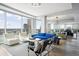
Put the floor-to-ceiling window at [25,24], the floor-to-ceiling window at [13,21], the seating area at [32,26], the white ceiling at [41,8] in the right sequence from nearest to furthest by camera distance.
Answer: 1. the floor-to-ceiling window at [13,21]
2. the seating area at [32,26]
3. the floor-to-ceiling window at [25,24]
4. the white ceiling at [41,8]

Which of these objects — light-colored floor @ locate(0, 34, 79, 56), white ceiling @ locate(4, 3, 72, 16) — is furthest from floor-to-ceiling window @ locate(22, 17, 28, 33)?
light-colored floor @ locate(0, 34, 79, 56)

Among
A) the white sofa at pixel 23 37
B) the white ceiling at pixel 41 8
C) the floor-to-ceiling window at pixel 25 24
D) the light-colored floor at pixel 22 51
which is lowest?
the light-colored floor at pixel 22 51

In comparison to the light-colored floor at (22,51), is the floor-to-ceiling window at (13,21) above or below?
above

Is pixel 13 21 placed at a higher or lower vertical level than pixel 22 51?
higher

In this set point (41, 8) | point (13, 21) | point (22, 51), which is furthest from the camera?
point (41, 8)

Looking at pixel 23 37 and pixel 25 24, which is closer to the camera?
pixel 25 24

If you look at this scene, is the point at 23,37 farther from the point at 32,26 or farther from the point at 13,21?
the point at 13,21

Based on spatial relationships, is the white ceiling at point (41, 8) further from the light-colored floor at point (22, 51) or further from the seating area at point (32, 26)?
the light-colored floor at point (22, 51)

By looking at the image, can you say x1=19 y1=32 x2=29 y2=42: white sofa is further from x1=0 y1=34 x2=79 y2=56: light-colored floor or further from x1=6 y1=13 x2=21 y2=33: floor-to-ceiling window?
x1=6 y1=13 x2=21 y2=33: floor-to-ceiling window

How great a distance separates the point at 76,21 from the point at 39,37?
189 cm

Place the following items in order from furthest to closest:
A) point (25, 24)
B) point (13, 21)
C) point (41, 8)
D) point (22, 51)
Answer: point (41, 8) < point (25, 24) < point (22, 51) < point (13, 21)

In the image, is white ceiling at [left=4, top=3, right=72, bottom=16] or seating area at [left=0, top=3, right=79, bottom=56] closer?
seating area at [left=0, top=3, right=79, bottom=56]

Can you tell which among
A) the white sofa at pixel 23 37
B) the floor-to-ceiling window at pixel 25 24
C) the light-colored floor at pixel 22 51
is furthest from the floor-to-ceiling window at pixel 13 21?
the light-colored floor at pixel 22 51

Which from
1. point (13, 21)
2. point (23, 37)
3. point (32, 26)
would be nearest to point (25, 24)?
point (32, 26)
